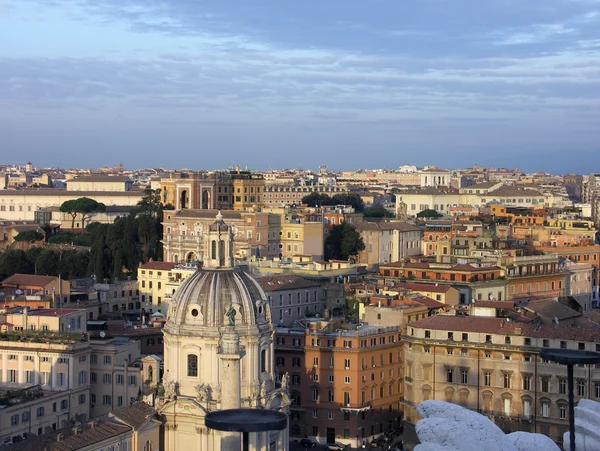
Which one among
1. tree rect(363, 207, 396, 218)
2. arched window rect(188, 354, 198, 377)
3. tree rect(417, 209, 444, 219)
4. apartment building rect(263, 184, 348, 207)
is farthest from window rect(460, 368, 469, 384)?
apartment building rect(263, 184, 348, 207)

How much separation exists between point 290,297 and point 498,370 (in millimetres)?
13105

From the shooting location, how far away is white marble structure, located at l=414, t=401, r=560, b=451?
69.6 ft

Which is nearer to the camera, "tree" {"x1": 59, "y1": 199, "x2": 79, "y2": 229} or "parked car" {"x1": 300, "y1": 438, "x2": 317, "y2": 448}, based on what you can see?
"parked car" {"x1": 300, "y1": 438, "x2": 317, "y2": 448}

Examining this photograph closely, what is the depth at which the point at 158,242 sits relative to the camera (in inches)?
2788

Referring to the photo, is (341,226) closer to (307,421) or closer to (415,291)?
(415,291)

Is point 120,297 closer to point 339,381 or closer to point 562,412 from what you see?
point 339,381

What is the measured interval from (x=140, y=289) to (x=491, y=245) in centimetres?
1719

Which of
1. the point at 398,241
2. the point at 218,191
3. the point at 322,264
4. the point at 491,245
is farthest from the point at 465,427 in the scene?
the point at 218,191

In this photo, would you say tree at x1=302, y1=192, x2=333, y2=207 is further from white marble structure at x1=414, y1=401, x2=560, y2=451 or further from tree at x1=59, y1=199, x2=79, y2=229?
white marble structure at x1=414, y1=401, x2=560, y2=451

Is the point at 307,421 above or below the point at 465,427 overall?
below

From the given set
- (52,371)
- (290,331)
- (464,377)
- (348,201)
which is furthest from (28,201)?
(464,377)

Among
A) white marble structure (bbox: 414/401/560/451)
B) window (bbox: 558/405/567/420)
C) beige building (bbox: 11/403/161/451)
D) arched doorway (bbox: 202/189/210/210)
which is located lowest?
window (bbox: 558/405/567/420)

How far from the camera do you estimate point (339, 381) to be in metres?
42.4

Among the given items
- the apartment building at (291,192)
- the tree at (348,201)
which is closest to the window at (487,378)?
the tree at (348,201)
